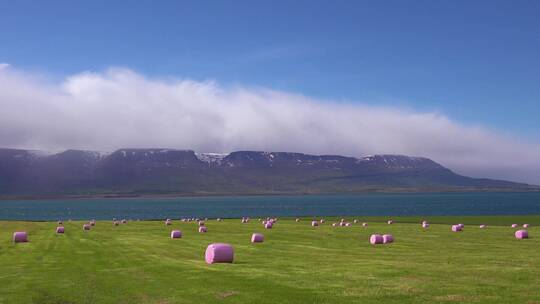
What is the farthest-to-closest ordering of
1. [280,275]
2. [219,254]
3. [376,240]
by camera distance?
[376,240] < [219,254] < [280,275]

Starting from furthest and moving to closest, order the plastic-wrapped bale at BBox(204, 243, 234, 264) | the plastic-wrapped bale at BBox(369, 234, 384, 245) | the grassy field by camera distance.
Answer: the plastic-wrapped bale at BBox(369, 234, 384, 245), the plastic-wrapped bale at BBox(204, 243, 234, 264), the grassy field

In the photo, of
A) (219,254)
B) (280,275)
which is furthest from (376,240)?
(280,275)

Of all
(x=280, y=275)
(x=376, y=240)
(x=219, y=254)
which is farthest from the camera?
(x=376, y=240)

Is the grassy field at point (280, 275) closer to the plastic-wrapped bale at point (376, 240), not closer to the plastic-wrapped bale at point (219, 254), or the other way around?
the plastic-wrapped bale at point (219, 254)

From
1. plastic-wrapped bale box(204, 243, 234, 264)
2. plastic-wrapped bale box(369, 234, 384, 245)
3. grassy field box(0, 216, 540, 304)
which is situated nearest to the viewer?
grassy field box(0, 216, 540, 304)

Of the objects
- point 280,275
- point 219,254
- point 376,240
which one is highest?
point 219,254

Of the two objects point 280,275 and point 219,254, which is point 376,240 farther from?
point 280,275

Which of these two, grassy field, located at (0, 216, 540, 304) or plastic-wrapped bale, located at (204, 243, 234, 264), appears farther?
plastic-wrapped bale, located at (204, 243, 234, 264)

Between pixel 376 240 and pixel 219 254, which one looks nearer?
pixel 219 254

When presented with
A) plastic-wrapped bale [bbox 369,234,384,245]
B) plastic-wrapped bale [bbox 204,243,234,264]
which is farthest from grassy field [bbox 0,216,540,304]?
plastic-wrapped bale [bbox 369,234,384,245]

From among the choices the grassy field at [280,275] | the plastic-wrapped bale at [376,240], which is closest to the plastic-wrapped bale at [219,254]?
the grassy field at [280,275]

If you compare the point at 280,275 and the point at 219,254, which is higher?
the point at 219,254

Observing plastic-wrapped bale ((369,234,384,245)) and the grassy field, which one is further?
plastic-wrapped bale ((369,234,384,245))

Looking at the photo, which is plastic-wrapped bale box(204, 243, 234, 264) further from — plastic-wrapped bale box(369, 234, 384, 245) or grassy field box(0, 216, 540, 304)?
plastic-wrapped bale box(369, 234, 384, 245)
